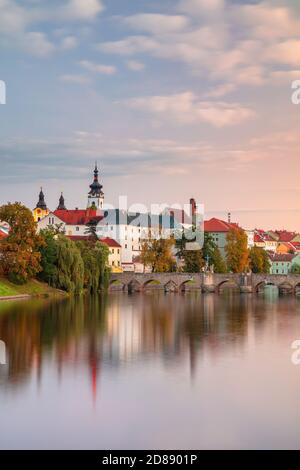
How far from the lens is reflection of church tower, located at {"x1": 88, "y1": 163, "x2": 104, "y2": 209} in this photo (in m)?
110

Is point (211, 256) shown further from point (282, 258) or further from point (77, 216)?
point (282, 258)

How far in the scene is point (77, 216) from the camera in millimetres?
99062

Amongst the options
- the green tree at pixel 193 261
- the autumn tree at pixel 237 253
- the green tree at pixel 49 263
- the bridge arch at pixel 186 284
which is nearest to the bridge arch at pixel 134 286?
the bridge arch at pixel 186 284


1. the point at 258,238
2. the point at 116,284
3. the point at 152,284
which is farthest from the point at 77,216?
the point at 258,238

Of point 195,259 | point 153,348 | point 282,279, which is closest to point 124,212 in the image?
point 195,259

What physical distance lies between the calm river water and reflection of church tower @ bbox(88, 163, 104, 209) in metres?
73.0

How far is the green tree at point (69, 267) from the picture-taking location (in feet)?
178

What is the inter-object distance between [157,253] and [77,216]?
29.5 metres

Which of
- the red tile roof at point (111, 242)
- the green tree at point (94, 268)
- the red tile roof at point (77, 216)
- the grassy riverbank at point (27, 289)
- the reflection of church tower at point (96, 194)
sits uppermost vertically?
the reflection of church tower at point (96, 194)

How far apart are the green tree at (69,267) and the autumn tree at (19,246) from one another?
218cm

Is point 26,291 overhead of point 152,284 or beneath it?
overhead

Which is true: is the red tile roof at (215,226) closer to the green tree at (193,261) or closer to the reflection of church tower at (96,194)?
the reflection of church tower at (96,194)

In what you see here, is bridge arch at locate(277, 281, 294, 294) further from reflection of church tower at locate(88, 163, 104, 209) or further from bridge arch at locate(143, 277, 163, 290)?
reflection of church tower at locate(88, 163, 104, 209)
